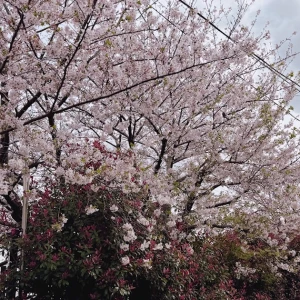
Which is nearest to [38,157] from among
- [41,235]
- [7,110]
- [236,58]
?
[7,110]

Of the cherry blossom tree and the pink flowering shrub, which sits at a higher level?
the cherry blossom tree

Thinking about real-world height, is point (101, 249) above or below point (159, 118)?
below

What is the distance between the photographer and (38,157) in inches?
176

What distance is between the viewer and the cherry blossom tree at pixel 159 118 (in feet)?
13.2

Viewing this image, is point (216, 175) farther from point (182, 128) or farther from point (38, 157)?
point (38, 157)

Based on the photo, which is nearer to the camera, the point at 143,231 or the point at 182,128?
the point at 143,231

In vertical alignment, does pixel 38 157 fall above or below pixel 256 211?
above

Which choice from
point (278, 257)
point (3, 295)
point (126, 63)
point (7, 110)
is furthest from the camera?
point (278, 257)

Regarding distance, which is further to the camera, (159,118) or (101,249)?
(159,118)

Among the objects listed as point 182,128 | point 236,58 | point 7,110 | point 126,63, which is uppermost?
point 236,58

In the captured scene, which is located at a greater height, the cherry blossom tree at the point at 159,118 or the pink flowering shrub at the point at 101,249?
the cherry blossom tree at the point at 159,118

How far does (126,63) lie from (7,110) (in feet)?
5.49

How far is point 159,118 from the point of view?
5316 mm

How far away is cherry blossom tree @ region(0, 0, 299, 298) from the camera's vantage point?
4.01m
